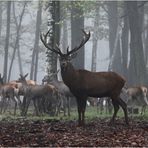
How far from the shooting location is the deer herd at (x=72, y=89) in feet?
46.4

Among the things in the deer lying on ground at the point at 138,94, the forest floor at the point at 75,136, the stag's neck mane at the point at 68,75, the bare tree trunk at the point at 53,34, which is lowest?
the forest floor at the point at 75,136

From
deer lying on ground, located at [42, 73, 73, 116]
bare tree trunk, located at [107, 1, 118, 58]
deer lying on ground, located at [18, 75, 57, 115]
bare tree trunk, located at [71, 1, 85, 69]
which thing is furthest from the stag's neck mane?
bare tree trunk, located at [107, 1, 118, 58]

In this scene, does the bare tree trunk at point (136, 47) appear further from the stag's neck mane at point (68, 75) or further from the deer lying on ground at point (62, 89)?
the stag's neck mane at point (68, 75)

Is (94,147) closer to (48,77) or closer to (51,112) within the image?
(51,112)

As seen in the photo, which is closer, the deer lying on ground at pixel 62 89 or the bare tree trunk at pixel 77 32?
the deer lying on ground at pixel 62 89

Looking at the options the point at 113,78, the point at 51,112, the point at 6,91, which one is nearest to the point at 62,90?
the point at 51,112

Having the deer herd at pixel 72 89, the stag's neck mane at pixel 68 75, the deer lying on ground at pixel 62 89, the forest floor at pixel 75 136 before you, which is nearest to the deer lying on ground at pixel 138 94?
the deer herd at pixel 72 89

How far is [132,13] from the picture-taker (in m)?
29.7

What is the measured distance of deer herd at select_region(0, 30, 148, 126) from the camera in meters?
14.1

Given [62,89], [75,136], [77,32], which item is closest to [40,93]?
[62,89]

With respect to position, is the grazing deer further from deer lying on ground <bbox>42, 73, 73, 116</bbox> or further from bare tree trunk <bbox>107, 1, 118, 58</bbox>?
bare tree trunk <bbox>107, 1, 118, 58</bbox>

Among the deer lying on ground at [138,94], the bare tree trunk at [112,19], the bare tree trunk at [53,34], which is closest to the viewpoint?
→ the bare tree trunk at [53,34]

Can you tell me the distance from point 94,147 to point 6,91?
12642mm

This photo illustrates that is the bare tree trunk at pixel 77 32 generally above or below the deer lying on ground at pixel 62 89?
above
